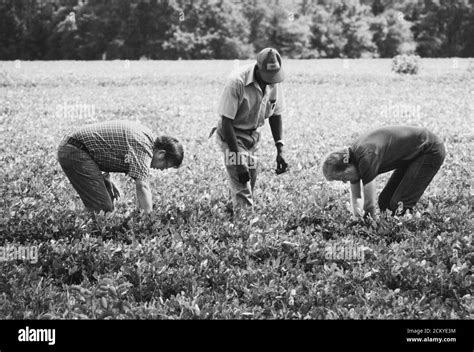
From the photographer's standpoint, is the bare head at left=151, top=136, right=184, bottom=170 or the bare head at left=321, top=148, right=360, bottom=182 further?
the bare head at left=321, top=148, right=360, bottom=182

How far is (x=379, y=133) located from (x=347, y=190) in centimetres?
262

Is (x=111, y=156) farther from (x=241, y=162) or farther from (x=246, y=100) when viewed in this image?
(x=246, y=100)

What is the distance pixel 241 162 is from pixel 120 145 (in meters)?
1.35

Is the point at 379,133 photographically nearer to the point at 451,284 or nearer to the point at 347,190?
the point at 451,284

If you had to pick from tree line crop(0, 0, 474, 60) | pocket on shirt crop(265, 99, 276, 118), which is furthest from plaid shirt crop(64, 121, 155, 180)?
tree line crop(0, 0, 474, 60)

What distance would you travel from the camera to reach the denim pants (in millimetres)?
7137

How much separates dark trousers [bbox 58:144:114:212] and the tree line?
136ft

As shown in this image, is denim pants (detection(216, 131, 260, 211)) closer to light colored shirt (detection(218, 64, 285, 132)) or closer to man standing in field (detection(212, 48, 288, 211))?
man standing in field (detection(212, 48, 288, 211))

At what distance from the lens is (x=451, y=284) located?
545 cm

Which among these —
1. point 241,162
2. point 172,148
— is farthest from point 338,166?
point 172,148

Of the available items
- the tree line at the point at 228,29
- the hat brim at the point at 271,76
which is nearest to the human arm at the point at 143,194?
the hat brim at the point at 271,76

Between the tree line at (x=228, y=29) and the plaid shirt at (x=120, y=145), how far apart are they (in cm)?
4155

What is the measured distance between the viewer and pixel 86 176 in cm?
670
